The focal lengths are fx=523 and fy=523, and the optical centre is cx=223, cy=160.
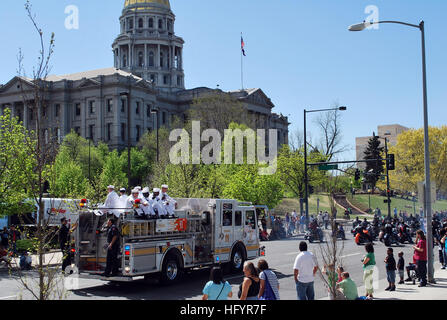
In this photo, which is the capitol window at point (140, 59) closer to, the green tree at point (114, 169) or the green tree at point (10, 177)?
the green tree at point (114, 169)

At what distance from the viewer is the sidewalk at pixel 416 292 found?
537 inches

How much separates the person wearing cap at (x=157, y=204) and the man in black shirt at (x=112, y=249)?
57.1 inches

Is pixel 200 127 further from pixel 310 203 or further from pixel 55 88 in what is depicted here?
pixel 55 88

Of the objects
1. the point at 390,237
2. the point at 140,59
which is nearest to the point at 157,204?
the point at 390,237

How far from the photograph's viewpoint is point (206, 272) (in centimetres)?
1892

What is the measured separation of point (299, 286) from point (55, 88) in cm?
9526

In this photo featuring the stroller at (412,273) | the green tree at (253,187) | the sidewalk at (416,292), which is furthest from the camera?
the green tree at (253,187)

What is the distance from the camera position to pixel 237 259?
18703mm

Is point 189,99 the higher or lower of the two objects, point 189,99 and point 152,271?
the higher

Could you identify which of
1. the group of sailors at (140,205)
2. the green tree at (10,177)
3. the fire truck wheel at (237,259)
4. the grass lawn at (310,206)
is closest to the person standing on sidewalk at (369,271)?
the group of sailors at (140,205)

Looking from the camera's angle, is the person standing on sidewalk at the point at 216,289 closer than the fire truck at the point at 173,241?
Yes

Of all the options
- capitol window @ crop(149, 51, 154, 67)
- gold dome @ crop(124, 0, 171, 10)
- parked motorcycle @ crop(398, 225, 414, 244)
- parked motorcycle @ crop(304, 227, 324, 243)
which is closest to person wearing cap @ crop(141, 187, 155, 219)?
parked motorcycle @ crop(304, 227, 324, 243)

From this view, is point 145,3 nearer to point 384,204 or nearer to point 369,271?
point 384,204
